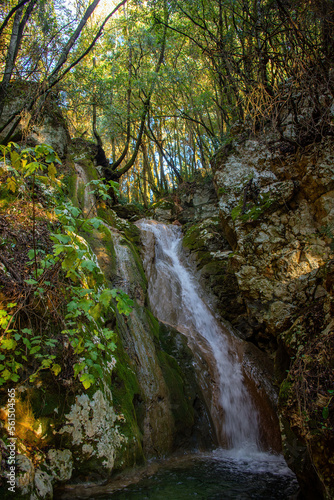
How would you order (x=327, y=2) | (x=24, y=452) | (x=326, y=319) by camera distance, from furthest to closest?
(x=326, y=319)
(x=327, y=2)
(x=24, y=452)

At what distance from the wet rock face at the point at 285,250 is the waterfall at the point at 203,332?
3.32ft

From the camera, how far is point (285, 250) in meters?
6.48

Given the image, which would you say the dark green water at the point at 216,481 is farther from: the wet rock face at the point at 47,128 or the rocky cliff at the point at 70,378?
the wet rock face at the point at 47,128

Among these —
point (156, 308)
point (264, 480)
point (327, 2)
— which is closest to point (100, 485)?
point (264, 480)

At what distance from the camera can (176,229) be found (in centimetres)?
1388

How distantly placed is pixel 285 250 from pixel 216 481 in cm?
453

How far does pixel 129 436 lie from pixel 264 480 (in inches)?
78.2

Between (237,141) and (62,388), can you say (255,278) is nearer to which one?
(237,141)

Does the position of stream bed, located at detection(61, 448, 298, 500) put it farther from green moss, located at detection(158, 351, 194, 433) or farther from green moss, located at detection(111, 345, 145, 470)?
green moss, located at detection(158, 351, 194, 433)

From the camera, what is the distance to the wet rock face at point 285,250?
3719 mm

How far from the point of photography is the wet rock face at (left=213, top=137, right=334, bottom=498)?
3.72m

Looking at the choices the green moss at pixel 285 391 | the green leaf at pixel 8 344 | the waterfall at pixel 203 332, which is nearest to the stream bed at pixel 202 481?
the waterfall at pixel 203 332

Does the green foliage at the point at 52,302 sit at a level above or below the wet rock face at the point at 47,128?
below

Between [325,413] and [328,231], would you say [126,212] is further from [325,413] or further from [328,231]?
[325,413]
